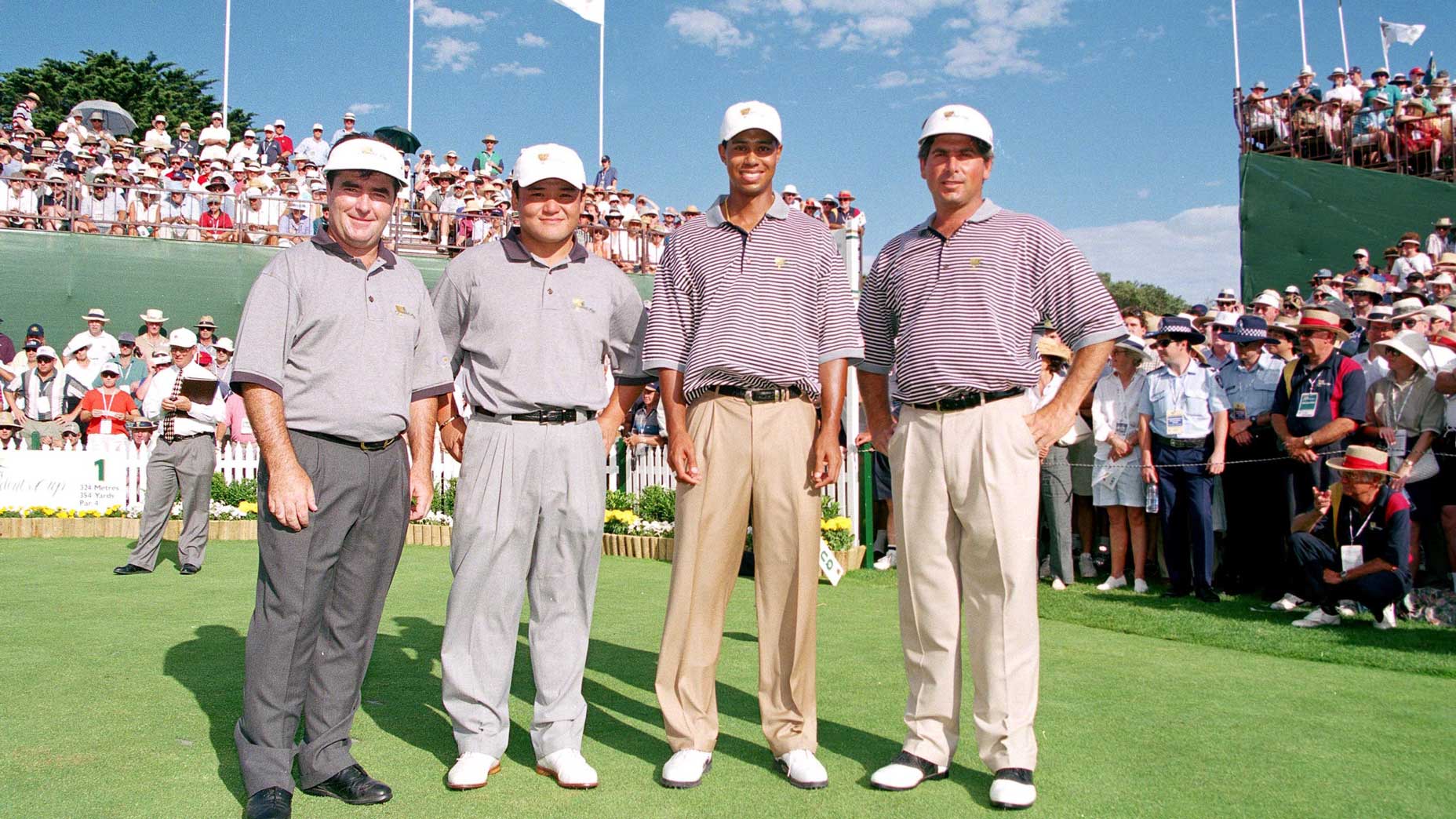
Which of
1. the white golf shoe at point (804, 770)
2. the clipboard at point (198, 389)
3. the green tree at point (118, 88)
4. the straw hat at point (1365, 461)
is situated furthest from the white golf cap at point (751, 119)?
the green tree at point (118, 88)

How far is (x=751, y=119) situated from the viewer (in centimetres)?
403

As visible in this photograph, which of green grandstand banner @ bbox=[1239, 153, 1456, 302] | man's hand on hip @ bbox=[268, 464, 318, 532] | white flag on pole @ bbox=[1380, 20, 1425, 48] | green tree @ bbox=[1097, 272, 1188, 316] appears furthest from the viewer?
green tree @ bbox=[1097, 272, 1188, 316]

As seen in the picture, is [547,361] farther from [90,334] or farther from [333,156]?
[90,334]

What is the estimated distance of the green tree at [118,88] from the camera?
1588 inches

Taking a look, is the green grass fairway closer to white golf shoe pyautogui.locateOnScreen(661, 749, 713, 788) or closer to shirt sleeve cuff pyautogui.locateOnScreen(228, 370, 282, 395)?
white golf shoe pyautogui.locateOnScreen(661, 749, 713, 788)

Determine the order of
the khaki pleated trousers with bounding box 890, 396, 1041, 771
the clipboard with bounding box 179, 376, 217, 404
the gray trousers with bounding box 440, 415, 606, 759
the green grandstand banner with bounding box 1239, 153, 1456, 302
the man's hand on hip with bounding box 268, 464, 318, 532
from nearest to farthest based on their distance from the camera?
the man's hand on hip with bounding box 268, 464, 318, 532 → the khaki pleated trousers with bounding box 890, 396, 1041, 771 → the gray trousers with bounding box 440, 415, 606, 759 → the clipboard with bounding box 179, 376, 217, 404 → the green grandstand banner with bounding box 1239, 153, 1456, 302

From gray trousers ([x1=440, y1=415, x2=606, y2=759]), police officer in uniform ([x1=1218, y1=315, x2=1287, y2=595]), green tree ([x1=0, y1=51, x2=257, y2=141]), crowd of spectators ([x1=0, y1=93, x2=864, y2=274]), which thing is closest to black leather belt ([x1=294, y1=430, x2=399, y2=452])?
gray trousers ([x1=440, y1=415, x2=606, y2=759])

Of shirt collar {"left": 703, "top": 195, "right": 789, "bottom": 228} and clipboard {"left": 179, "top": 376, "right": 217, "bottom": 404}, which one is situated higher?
shirt collar {"left": 703, "top": 195, "right": 789, "bottom": 228}

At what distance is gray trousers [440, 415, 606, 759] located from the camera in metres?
3.98

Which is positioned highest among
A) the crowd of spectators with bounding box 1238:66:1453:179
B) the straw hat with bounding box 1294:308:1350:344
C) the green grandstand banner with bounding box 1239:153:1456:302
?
the crowd of spectators with bounding box 1238:66:1453:179

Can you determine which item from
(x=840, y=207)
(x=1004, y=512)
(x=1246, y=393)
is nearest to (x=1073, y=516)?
(x=1246, y=393)

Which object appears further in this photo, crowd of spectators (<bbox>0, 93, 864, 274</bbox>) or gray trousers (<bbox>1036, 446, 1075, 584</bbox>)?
crowd of spectators (<bbox>0, 93, 864, 274</bbox>)

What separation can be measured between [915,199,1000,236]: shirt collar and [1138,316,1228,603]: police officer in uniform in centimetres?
495

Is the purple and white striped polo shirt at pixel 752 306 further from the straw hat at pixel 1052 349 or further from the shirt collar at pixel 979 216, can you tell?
the straw hat at pixel 1052 349
